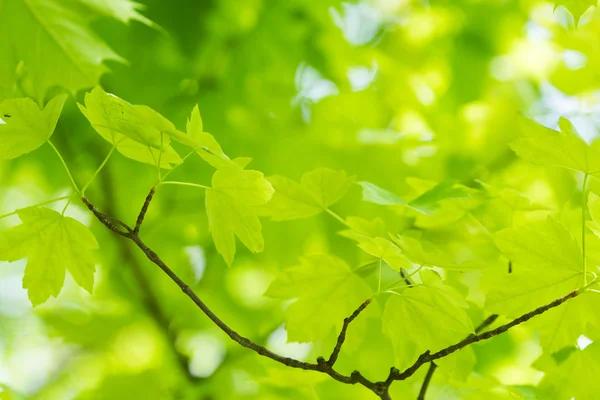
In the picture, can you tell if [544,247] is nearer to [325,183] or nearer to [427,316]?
[427,316]

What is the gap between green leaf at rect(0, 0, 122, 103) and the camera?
3.05ft

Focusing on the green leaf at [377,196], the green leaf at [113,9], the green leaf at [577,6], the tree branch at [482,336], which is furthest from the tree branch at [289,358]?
the green leaf at [113,9]

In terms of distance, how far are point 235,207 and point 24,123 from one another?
0.23 metres

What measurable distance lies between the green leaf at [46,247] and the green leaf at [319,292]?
221 mm

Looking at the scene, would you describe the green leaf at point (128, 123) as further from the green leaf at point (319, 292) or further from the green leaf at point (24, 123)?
the green leaf at point (319, 292)

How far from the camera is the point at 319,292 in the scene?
2.25 ft

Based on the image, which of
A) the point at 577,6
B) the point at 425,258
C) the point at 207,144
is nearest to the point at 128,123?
the point at 207,144

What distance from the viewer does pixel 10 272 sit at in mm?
2227

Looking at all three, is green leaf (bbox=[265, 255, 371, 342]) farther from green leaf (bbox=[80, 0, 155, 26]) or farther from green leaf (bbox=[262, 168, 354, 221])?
green leaf (bbox=[80, 0, 155, 26])

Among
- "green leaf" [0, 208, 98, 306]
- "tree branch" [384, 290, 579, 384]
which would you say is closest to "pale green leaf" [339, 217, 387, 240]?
"tree branch" [384, 290, 579, 384]

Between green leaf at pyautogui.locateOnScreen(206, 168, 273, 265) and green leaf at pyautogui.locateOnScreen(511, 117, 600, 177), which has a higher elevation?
green leaf at pyautogui.locateOnScreen(511, 117, 600, 177)

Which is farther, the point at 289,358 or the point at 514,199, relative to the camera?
the point at 514,199

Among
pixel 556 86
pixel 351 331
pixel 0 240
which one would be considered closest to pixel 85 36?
pixel 0 240

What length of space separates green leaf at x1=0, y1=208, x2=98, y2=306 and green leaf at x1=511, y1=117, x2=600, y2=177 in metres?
0.48
